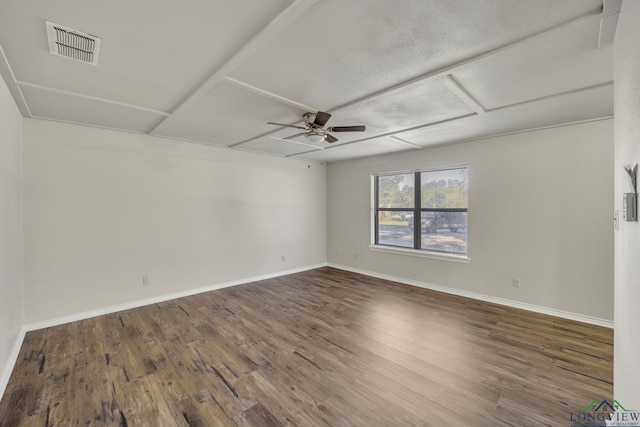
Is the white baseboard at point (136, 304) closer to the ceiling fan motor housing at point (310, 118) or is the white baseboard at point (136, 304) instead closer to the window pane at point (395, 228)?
the window pane at point (395, 228)

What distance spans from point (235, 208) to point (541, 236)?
4881 millimetres

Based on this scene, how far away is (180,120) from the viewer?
3.31 meters

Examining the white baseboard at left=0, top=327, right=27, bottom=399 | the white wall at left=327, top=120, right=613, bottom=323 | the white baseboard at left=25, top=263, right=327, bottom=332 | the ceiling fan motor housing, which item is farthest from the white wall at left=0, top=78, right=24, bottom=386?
the white wall at left=327, top=120, right=613, bottom=323

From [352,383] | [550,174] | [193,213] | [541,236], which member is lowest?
[352,383]

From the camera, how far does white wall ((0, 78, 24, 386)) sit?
2.21 m

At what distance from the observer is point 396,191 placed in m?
5.43

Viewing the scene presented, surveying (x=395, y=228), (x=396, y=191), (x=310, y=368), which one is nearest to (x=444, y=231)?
(x=395, y=228)

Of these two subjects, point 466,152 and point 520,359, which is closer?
point 520,359

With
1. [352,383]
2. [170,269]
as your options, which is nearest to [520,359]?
[352,383]

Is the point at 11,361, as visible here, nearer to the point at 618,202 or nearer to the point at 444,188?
the point at 618,202

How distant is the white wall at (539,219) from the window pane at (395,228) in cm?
52

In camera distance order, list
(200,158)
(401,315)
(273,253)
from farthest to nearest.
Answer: (273,253) < (200,158) < (401,315)

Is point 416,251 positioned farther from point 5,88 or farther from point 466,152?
point 5,88

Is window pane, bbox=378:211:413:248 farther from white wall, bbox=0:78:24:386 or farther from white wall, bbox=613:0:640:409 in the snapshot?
white wall, bbox=0:78:24:386
